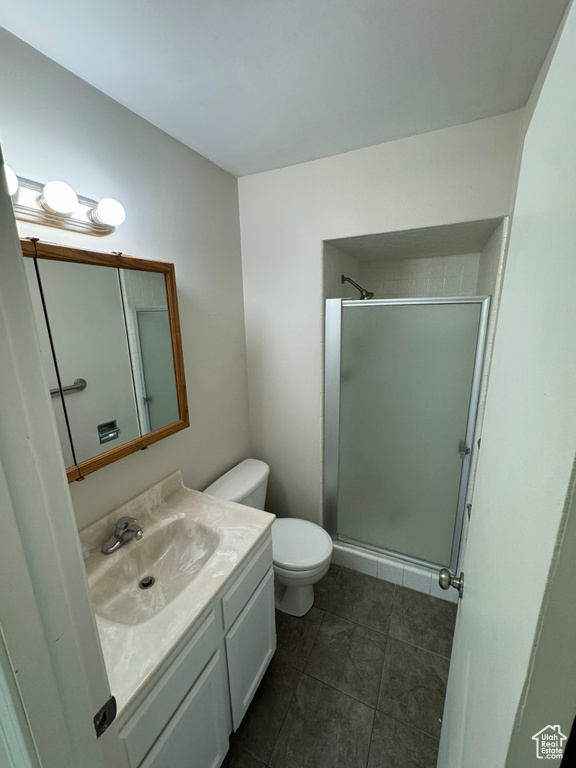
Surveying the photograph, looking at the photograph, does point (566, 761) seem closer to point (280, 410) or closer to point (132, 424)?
point (132, 424)

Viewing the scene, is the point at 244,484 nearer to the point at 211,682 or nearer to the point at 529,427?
the point at 211,682

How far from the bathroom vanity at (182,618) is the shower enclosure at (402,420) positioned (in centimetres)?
85

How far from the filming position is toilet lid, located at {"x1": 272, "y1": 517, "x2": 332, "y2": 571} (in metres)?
1.53

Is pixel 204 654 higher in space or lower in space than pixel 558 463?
lower

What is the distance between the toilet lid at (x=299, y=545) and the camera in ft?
5.00

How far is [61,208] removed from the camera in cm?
94

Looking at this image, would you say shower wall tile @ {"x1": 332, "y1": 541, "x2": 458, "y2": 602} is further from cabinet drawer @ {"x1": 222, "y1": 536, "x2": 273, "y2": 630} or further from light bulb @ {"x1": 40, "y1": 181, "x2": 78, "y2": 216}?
light bulb @ {"x1": 40, "y1": 181, "x2": 78, "y2": 216}

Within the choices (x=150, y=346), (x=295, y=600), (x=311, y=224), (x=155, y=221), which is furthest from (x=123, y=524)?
(x=311, y=224)

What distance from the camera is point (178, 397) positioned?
1.44 m

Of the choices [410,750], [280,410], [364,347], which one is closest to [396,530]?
[410,750]

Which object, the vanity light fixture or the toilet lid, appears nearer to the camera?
the vanity light fixture

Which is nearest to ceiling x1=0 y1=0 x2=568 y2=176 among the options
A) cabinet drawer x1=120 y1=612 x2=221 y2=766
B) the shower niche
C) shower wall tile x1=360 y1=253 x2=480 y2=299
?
the shower niche

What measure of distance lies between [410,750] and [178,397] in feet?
5.53

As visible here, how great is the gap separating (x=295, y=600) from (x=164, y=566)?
0.85 m
